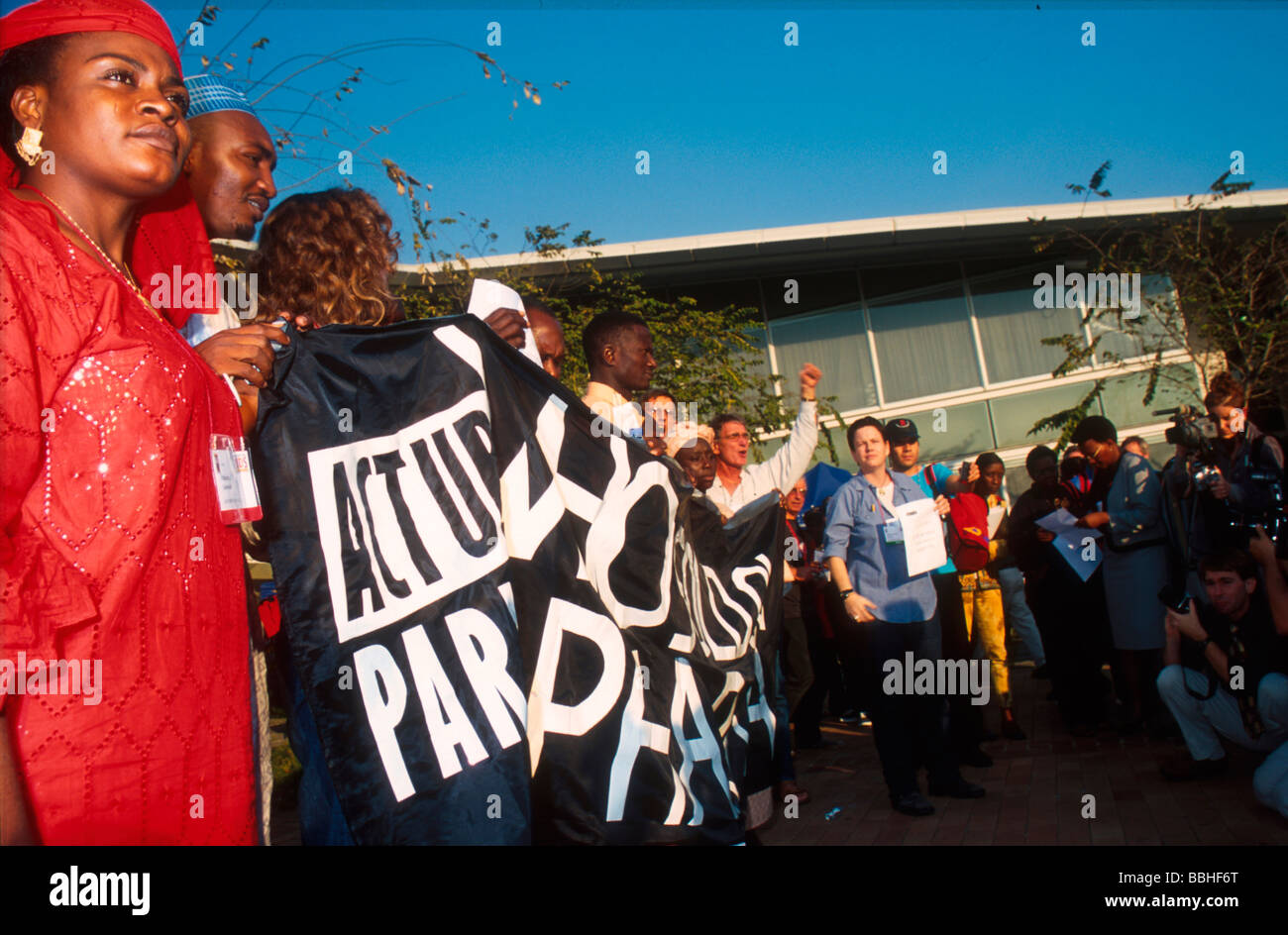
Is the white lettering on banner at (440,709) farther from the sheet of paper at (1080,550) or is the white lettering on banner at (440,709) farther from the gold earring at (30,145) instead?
the sheet of paper at (1080,550)

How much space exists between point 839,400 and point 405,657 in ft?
49.1

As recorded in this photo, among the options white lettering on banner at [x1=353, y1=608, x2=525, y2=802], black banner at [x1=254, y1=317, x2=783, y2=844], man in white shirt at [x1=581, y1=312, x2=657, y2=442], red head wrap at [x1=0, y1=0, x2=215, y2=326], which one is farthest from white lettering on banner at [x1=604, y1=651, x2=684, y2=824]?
man in white shirt at [x1=581, y1=312, x2=657, y2=442]

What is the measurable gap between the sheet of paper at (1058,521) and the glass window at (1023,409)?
8915mm

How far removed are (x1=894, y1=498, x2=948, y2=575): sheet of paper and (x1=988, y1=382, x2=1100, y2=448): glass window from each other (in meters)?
10.8

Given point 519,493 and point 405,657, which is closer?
point 405,657

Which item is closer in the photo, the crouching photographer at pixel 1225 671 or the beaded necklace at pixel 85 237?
the beaded necklace at pixel 85 237

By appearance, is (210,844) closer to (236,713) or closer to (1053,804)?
(236,713)

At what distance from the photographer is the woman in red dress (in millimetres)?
1367

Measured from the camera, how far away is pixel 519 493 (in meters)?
2.58

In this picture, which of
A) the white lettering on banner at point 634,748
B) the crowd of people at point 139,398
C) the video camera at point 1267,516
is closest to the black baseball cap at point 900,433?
the video camera at point 1267,516

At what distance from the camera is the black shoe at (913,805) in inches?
217

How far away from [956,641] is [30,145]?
6.16m

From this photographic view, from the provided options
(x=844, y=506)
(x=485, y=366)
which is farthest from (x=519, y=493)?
(x=844, y=506)

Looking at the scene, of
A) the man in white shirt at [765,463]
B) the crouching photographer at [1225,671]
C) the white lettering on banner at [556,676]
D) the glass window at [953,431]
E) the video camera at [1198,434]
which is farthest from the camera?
the glass window at [953,431]
